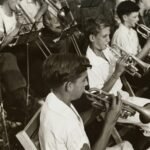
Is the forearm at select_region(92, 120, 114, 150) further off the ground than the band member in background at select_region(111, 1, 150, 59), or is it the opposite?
the forearm at select_region(92, 120, 114, 150)

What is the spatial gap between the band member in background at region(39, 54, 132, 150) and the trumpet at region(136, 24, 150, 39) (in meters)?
2.60

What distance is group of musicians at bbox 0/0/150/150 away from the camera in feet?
7.40

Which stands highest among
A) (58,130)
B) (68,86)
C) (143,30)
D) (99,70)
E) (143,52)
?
(68,86)

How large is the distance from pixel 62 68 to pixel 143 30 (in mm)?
3033

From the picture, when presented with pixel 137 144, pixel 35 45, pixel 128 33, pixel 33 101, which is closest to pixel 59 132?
pixel 137 144

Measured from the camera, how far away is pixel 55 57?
230 centimetres

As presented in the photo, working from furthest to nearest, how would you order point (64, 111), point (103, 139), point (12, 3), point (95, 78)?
point (12, 3)
point (95, 78)
point (103, 139)
point (64, 111)

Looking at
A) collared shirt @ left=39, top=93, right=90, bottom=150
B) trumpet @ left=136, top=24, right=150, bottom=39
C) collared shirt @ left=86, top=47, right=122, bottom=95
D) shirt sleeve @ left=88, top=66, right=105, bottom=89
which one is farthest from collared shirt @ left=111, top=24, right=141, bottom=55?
collared shirt @ left=39, top=93, right=90, bottom=150

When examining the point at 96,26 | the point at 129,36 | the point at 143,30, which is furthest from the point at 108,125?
the point at 143,30

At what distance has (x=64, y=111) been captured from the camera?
2277mm

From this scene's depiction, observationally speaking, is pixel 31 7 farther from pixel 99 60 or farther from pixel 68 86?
pixel 68 86

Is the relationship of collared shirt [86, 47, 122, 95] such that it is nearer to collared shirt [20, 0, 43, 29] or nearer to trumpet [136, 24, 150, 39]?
trumpet [136, 24, 150, 39]

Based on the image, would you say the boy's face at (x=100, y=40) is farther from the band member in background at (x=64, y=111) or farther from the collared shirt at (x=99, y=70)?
the band member in background at (x=64, y=111)

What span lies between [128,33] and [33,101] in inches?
48.5
